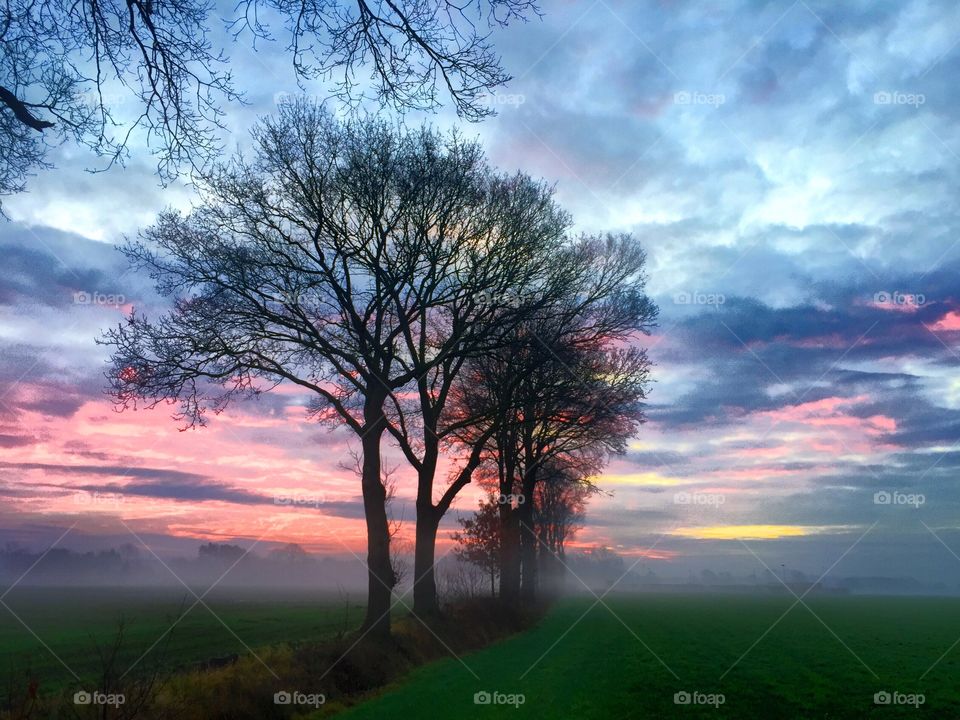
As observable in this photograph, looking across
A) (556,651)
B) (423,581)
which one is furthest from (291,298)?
(556,651)

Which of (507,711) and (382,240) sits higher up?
(382,240)

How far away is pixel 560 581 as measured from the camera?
91.9m

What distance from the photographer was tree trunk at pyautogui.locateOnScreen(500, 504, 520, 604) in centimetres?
3609

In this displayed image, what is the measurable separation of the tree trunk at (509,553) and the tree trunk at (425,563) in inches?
459

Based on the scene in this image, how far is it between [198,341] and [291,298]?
292 cm

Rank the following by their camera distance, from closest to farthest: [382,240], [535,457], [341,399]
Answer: [382,240], [341,399], [535,457]

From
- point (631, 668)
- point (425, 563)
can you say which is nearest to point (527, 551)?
point (425, 563)

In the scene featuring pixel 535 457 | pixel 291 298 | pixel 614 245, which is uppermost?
pixel 614 245

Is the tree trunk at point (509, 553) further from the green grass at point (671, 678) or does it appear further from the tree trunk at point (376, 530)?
the tree trunk at point (376, 530)

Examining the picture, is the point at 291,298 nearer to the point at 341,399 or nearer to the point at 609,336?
the point at 341,399

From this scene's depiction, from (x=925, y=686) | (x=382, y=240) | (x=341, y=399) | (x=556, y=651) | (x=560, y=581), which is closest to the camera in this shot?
(x=925, y=686)

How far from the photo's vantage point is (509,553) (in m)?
36.8

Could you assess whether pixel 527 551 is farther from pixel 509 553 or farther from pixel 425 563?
pixel 425 563

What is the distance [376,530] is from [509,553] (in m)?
16.6
